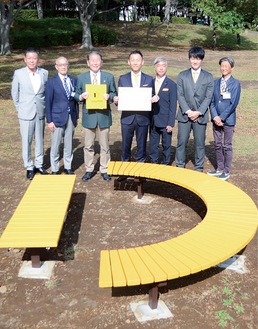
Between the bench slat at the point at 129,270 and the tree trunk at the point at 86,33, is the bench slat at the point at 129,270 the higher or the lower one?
the lower one

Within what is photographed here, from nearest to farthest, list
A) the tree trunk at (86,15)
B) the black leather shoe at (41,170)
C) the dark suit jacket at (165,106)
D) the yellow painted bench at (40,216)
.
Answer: the yellow painted bench at (40,216) → the dark suit jacket at (165,106) → the black leather shoe at (41,170) → the tree trunk at (86,15)

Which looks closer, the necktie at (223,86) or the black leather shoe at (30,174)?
the necktie at (223,86)

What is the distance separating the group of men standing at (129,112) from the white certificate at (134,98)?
10 cm

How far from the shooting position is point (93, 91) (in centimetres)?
609

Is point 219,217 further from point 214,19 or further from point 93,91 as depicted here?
point 214,19

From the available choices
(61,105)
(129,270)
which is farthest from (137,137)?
(129,270)

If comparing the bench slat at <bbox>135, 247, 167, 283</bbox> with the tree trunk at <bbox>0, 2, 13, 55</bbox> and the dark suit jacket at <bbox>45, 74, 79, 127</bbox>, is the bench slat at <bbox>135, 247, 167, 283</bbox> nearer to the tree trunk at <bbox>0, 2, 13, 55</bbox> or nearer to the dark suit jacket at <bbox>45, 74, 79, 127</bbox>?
the dark suit jacket at <bbox>45, 74, 79, 127</bbox>

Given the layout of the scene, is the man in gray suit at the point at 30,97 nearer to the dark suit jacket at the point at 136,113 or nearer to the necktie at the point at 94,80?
the necktie at the point at 94,80

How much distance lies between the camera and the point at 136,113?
6.34m

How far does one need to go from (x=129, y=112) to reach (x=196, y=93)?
1123 mm

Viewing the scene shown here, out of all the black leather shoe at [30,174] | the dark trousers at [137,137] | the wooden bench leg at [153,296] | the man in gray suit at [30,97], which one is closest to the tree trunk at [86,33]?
the man in gray suit at [30,97]

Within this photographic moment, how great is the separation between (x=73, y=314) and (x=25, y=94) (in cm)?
393

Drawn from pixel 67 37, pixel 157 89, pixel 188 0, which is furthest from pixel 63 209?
pixel 188 0

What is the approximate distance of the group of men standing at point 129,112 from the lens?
6.17m
